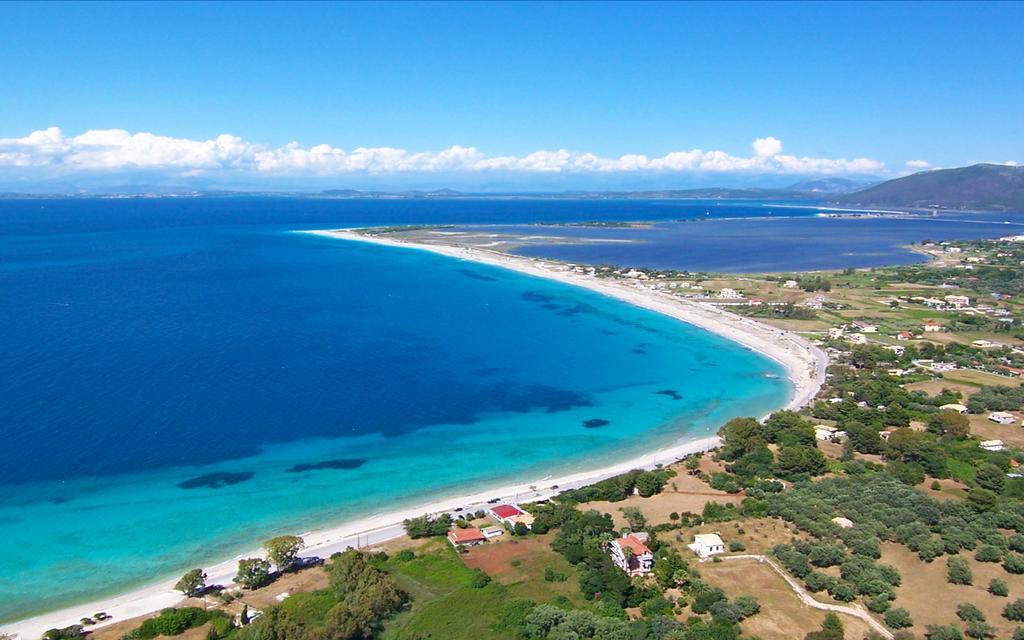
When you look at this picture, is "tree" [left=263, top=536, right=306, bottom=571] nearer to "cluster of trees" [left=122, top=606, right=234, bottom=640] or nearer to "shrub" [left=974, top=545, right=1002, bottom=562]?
"cluster of trees" [left=122, top=606, right=234, bottom=640]

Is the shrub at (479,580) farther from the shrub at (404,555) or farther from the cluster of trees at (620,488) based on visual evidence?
the cluster of trees at (620,488)

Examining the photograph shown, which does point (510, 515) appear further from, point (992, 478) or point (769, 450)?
point (992, 478)

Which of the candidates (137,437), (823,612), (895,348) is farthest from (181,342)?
(895,348)

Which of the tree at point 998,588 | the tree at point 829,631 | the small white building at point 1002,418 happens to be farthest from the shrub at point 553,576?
the small white building at point 1002,418

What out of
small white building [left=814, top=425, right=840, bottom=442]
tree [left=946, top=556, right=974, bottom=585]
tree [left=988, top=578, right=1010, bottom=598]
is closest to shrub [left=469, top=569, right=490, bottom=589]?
tree [left=946, top=556, right=974, bottom=585]

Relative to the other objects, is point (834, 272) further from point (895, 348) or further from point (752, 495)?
point (752, 495)

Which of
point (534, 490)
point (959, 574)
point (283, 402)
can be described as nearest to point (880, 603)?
point (959, 574)

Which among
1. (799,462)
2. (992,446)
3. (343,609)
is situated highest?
(343,609)
